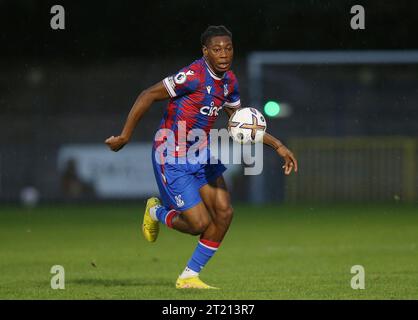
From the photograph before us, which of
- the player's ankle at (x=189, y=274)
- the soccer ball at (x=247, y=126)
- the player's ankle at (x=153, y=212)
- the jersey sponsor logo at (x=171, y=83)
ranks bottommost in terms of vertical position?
the player's ankle at (x=189, y=274)

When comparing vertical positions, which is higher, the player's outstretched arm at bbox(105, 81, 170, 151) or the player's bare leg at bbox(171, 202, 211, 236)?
the player's outstretched arm at bbox(105, 81, 170, 151)

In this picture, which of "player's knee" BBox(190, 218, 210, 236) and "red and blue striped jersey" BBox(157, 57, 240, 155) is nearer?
"red and blue striped jersey" BBox(157, 57, 240, 155)

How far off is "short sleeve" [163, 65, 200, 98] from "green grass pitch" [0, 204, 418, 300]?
1.69m

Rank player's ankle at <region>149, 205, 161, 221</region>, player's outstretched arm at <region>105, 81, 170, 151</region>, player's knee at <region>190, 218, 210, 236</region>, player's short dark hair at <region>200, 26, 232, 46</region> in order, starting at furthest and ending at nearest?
player's ankle at <region>149, 205, 161, 221</region> → player's knee at <region>190, 218, 210, 236</region> → player's short dark hair at <region>200, 26, 232, 46</region> → player's outstretched arm at <region>105, 81, 170, 151</region>

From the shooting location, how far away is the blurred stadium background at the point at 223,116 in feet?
76.8

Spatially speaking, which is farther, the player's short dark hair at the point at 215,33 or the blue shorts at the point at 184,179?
the blue shorts at the point at 184,179

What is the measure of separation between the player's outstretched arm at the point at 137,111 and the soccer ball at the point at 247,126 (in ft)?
2.05

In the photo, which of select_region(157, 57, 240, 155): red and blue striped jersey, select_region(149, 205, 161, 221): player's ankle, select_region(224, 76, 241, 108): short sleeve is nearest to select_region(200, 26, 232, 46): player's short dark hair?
select_region(157, 57, 240, 155): red and blue striped jersey

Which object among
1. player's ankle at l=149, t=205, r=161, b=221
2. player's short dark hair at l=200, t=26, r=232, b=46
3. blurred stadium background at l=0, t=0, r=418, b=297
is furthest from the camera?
blurred stadium background at l=0, t=0, r=418, b=297

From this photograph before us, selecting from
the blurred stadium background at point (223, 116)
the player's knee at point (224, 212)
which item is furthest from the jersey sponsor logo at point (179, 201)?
the blurred stadium background at point (223, 116)

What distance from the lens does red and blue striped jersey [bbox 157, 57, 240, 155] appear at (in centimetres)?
920

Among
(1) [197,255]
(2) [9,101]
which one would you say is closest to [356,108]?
(2) [9,101]

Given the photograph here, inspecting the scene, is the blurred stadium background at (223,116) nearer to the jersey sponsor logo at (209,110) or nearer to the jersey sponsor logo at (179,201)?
the jersey sponsor logo at (179,201)

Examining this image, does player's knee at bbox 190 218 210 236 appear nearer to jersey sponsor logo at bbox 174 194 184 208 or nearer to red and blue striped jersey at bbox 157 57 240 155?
jersey sponsor logo at bbox 174 194 184 208
